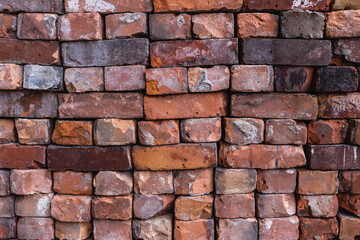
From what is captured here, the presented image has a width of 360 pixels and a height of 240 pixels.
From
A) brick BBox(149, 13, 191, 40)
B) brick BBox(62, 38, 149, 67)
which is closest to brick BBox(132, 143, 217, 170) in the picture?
brick BBox(62, 38, 149, 67)

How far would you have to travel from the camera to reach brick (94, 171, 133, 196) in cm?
128

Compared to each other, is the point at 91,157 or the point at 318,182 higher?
the point at 91,157

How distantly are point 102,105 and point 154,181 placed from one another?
A: 0.49m

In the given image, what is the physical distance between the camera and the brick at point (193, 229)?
131 centimetres

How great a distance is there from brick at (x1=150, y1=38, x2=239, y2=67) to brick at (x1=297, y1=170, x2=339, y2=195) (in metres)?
0.73

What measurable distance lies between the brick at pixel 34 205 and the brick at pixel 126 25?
957 millimetres

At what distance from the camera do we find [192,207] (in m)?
1.30

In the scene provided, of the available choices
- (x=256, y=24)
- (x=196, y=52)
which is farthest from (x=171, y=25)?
(x=256, y=24)

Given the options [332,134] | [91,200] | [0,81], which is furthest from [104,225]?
[332,134]

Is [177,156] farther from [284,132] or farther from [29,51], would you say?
[29,51]

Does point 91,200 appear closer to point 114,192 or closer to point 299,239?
point 114,192

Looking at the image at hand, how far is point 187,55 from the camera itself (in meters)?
1.22

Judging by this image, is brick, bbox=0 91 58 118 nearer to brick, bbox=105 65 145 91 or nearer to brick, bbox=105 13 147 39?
brick, bbox=105 65 145 91

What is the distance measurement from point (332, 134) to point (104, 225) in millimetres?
1339
